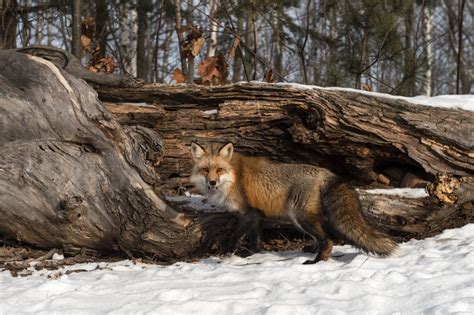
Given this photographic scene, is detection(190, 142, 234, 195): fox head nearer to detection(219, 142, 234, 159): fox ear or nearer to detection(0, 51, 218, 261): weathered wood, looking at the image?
detection(219, 142, 234, 159): fox ear

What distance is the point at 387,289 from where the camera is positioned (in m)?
4.30

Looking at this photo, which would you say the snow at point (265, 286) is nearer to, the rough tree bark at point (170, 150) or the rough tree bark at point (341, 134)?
the rough tree bark at point (170, 150)

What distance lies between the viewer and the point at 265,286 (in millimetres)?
4410

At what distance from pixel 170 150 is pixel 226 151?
57.5 inches

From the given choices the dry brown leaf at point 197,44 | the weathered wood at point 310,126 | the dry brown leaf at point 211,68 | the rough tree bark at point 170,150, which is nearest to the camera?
the rough tree bark at point 170,150

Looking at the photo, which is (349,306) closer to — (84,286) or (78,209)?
(84,286)

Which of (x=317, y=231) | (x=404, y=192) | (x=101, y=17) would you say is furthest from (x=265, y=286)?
(x=101, y=17)

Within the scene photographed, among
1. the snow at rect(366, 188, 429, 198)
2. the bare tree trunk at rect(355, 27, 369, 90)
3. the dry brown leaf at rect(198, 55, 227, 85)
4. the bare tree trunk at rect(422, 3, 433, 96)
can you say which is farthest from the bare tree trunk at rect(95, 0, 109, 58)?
the snow at rect(366, 188, 429, 198)

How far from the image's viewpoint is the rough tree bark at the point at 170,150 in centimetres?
539

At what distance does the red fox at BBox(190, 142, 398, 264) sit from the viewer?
506cm

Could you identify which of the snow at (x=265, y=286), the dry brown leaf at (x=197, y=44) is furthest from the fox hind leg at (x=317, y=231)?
the dry brown leaf at (x=197, y=44)

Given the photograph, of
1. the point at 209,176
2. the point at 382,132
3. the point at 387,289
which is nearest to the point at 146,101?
the point at 209,176

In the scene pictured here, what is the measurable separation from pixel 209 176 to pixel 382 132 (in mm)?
2302

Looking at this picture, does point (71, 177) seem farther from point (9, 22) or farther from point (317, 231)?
point (9, 22)
